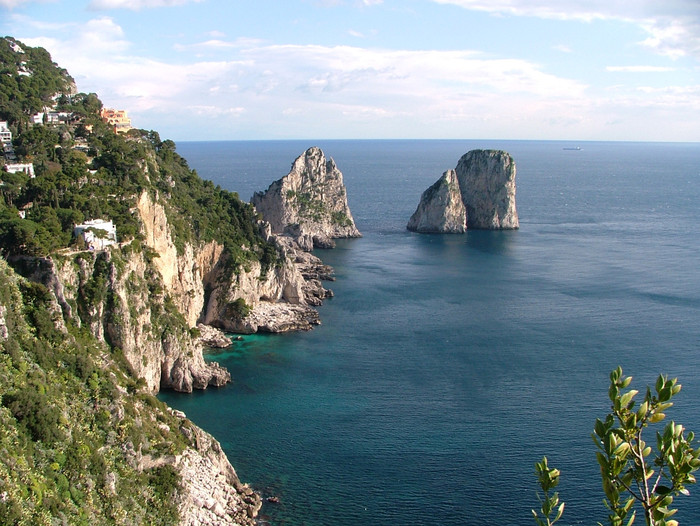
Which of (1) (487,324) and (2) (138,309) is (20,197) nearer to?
(2) (138,309)

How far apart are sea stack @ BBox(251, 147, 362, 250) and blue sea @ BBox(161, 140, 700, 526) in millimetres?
8127

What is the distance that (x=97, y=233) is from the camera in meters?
39.5

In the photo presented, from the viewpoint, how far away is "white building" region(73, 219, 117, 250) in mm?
39250

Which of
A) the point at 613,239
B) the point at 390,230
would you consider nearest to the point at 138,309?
the point at 390,230

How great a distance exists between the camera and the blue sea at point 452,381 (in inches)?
1283

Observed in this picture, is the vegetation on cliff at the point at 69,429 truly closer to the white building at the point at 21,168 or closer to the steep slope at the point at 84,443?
the steep slope at the point at 84,443

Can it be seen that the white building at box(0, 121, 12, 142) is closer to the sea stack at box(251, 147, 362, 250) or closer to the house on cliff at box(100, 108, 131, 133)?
the house on cliff at box(100, 108, 131, 133)

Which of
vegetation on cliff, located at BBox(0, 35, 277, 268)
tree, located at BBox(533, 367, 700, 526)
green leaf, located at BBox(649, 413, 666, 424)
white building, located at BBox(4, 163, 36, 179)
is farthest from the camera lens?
white building, located at BBox(4, 163, 36, 179)

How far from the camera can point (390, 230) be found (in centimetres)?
10844

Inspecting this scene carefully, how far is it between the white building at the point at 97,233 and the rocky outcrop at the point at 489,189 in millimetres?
79707

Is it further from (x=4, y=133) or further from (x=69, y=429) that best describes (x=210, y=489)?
(x=4, y=133)

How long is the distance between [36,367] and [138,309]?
1223 cm

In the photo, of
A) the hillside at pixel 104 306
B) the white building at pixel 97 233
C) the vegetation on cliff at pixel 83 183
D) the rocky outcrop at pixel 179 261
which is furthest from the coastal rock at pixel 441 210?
the white building at pixel 97 233

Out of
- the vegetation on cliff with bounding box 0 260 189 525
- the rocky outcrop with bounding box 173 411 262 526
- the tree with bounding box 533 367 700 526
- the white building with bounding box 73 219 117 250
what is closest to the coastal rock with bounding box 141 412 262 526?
the rocky outcrop with bounding box 173 411 262 526
